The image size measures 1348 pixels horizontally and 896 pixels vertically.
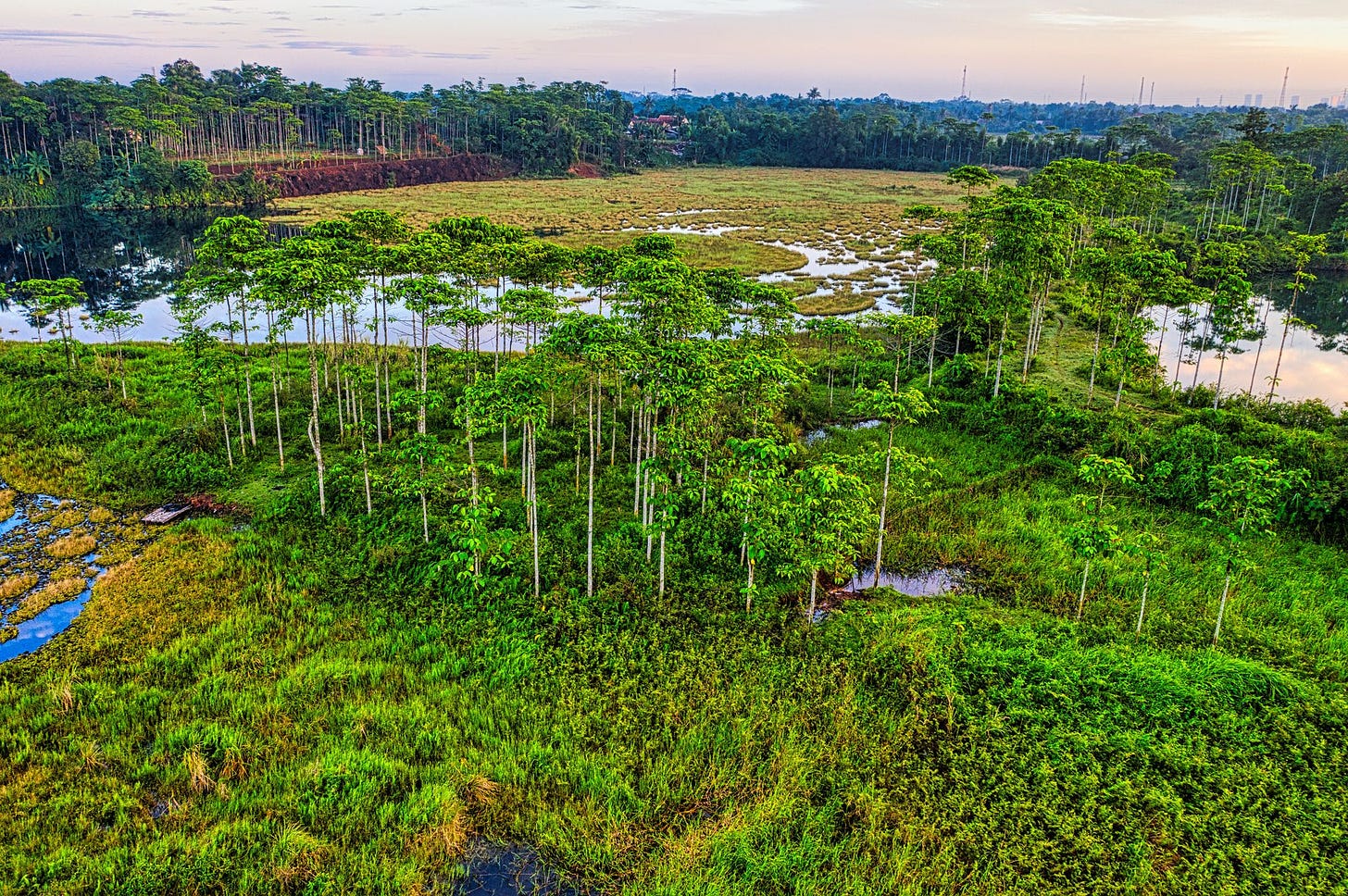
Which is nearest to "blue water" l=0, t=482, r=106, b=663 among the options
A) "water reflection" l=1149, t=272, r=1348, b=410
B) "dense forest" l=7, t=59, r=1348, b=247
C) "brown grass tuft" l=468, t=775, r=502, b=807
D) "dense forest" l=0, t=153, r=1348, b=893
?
"dense forest" l=0, t=153, r=1348, b=893

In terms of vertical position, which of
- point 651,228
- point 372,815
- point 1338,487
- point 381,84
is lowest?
point 372,815

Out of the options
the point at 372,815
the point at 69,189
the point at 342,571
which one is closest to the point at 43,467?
the point at 342,571

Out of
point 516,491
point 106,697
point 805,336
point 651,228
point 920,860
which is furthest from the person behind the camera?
point 651,228

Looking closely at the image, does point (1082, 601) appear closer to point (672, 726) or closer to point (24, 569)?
point (672, 726)

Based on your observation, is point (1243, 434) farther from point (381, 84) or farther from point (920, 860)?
point (381, 84)

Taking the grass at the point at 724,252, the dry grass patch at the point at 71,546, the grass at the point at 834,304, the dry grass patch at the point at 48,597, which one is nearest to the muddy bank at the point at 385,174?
the grass at the point at 724,252

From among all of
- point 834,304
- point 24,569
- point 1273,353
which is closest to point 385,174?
point 834,304
